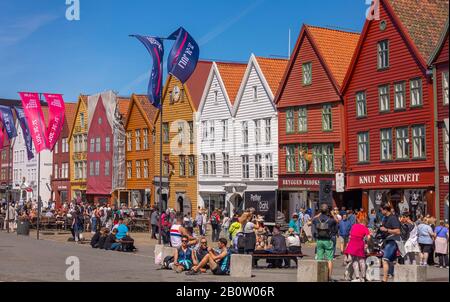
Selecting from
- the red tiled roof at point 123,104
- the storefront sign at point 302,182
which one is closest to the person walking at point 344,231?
the storefront sign at point 302,182

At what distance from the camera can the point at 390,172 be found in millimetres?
43625

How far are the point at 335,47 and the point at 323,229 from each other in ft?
105

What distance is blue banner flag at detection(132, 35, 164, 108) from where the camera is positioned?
1164 inches

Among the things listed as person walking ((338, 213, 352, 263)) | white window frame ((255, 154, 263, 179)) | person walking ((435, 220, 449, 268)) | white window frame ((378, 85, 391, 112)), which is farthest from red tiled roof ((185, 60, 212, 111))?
person walking ((435, 220, 449, 268))

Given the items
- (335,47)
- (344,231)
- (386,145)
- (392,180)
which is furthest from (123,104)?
(344,231)

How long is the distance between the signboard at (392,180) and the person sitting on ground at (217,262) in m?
21.2

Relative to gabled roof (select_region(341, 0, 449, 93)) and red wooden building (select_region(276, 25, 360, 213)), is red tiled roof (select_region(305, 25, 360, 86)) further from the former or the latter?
gabled roof (select_region(341, 0, 449, 93))

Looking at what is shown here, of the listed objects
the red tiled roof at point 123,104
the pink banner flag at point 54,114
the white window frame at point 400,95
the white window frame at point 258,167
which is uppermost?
the red tiled roof at point 123,104

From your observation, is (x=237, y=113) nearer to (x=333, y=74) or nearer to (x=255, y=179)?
(x=255, y=179)

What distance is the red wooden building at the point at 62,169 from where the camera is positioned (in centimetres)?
8338

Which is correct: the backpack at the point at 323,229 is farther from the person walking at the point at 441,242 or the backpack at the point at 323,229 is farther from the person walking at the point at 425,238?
the person walking at the point at 425,238

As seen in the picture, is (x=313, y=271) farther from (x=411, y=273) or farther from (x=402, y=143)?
(x=402, y=143)

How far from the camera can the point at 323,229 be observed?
65.2 feet

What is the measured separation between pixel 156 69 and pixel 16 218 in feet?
78.2
